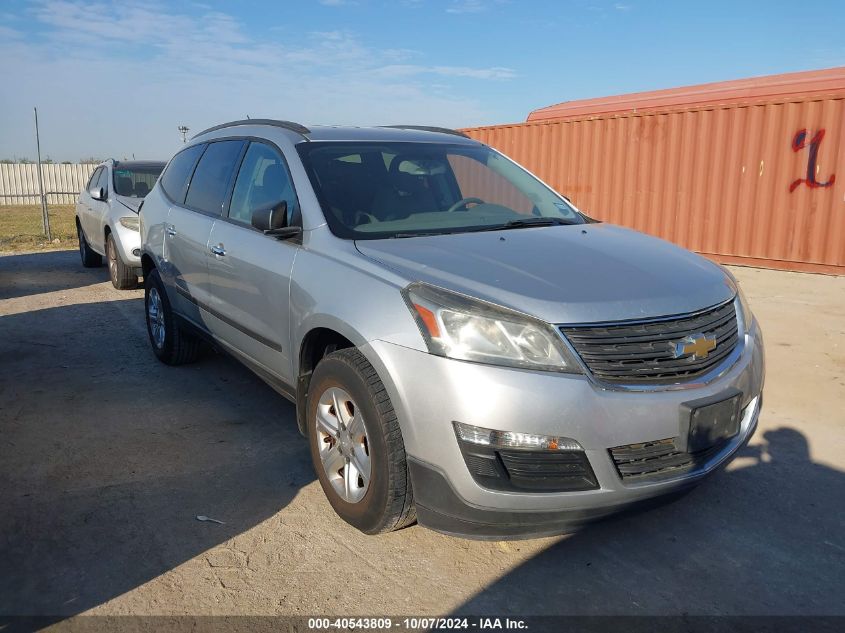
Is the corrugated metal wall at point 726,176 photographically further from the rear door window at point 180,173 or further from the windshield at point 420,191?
the rear door window at point 180,173

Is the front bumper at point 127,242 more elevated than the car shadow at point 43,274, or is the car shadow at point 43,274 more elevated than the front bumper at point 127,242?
the front bumper at point 127,242

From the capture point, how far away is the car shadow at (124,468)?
108 inches

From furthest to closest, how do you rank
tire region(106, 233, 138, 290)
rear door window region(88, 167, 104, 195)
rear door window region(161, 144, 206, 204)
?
rear door window region(88, 167, 104, 195), tire region(106, 233, 138, 290), rear door window region(161, 144, 206, 204)

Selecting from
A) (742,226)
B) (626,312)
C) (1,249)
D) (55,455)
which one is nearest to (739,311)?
(626,312)

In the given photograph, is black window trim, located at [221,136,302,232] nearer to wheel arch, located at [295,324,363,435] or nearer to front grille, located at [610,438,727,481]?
wheel arch, located at [295,324,363,435]

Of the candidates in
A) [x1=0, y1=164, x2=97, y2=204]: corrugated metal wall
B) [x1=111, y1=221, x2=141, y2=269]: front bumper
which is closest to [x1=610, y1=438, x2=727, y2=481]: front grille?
[x1=111, y1=221, x2=141, y2=269]: front bumper

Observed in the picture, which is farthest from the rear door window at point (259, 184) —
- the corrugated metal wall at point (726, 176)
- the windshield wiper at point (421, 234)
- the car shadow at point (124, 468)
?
the corrugated metal wall at point (726, 176)

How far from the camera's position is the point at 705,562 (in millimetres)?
2777

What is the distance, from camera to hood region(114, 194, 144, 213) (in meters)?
8.45

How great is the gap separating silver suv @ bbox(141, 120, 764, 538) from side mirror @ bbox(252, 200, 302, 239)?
1 centimetres

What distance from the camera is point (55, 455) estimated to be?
3.82 meters

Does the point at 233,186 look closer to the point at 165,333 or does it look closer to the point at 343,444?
the point at 165,333

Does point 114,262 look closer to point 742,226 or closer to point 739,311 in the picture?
point 739,311

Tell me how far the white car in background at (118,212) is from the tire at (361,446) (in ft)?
19.0
